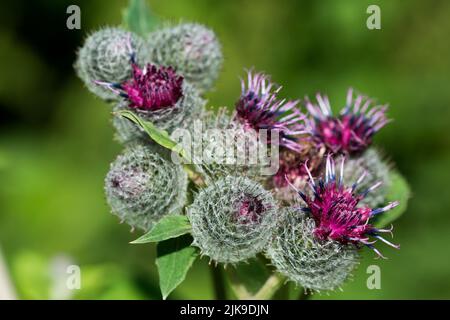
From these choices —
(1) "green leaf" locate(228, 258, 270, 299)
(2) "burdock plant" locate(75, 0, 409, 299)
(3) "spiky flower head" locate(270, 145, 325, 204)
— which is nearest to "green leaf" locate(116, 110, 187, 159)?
(2) "burdock plant" locate(75, 0, 409, 299)

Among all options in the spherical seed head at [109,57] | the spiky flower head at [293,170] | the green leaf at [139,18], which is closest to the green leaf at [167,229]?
the spiky flower head at [293,170]

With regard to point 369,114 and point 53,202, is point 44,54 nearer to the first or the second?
point 53,202

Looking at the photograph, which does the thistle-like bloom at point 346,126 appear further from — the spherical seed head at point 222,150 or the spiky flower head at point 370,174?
the spherical seed head at point 222,150

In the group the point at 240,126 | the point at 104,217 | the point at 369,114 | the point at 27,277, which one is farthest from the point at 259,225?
the point at 104,217

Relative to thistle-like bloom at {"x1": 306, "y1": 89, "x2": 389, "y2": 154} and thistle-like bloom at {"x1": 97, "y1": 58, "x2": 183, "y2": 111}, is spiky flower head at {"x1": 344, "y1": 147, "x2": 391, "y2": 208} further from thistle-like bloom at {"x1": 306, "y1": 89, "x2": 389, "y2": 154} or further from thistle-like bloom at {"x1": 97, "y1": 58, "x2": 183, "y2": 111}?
thistle-like bloom at {"x1": 97, "y1": 58, "x2": 183, "y2": 111}

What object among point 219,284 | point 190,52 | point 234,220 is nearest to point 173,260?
point 234,220

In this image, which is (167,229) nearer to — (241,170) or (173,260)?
(173,260)

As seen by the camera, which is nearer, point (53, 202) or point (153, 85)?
point (153, 85)
